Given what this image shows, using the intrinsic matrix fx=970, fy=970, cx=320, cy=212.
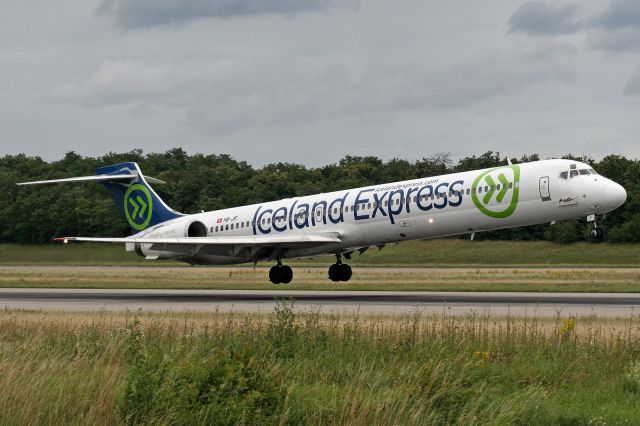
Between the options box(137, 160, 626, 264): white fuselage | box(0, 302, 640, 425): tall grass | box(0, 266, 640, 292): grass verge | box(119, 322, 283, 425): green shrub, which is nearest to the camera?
box(119, 322, 283, 425): green shrub

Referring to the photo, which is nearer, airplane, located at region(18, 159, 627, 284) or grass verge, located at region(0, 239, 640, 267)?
airplane, located at region(18, 159, 627, 284)

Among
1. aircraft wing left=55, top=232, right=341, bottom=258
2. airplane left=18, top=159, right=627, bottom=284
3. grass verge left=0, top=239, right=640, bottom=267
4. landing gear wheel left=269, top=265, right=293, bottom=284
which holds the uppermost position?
airplane left=18, top=159, right=627, bottom=284

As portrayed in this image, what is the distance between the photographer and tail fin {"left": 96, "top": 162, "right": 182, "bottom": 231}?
50.2 m

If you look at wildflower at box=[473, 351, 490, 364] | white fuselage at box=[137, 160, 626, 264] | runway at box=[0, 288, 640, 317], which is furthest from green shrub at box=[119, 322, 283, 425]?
white fuselage at box=[137, 160, 626, 264]

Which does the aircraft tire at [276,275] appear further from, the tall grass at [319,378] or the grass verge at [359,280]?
the tall grass at [319,378]

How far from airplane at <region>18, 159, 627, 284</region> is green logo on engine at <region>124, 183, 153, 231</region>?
0.05 metres

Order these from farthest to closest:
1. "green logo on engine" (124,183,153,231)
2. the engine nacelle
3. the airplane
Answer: "green logo on engine" (124,183,153,231), the engine nacelle, the airplane

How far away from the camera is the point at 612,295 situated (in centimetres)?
3597

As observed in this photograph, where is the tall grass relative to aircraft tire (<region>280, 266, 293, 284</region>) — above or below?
below

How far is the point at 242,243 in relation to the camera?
140ft

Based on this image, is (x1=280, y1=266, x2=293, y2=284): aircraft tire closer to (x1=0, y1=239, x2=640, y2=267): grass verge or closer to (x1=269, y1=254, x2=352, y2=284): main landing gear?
(x1=269, y1=254, x2=352, y2=284): main landing gear

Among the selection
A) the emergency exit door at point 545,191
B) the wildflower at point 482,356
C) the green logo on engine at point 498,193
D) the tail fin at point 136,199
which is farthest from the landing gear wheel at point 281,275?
the wildflower at point 482,356

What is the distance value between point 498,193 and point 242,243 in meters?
11.7

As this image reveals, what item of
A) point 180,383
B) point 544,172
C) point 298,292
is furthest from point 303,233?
point 180,383
